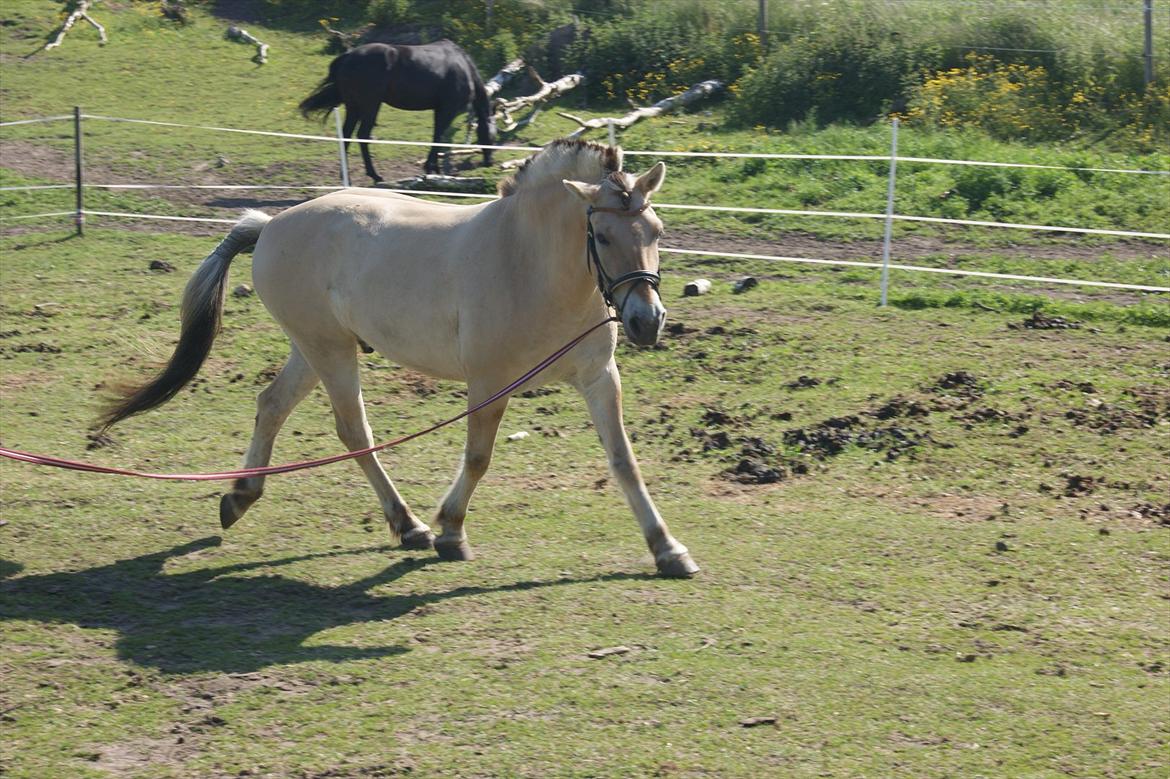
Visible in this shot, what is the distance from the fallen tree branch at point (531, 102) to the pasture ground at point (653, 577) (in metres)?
8.67

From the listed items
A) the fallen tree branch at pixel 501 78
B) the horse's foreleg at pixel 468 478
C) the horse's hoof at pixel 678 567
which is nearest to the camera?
the horse's hoof at pixel 678 567

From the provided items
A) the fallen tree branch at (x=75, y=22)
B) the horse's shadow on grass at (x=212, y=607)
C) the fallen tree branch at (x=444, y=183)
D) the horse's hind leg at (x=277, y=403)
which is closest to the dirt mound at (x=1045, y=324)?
the horse's shadow on grass at (x=212, y=607)

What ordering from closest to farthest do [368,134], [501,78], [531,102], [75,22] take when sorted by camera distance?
[368,134] < [531,102] < [501,78] < [75,22]

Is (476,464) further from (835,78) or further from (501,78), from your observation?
(501,78)

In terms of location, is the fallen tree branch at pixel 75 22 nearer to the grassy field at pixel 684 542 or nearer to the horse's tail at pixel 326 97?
the horse's tail at pixel 326 97

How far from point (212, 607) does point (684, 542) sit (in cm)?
A: 243

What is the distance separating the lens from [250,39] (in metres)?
22.8

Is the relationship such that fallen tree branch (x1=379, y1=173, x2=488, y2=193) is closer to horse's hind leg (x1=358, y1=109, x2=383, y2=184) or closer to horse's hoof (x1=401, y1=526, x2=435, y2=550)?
horse's hind leg (x1=358, y1=109, x2=383, y2=184)

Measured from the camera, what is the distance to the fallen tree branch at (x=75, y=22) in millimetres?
21703

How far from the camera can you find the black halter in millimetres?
5605

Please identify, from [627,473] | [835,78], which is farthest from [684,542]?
[835,78]

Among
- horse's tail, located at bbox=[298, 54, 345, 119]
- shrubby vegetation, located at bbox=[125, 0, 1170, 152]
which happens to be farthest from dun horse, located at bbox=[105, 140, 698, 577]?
shrubby vegetation, located at bbox=[125, 0, 1170, 152]

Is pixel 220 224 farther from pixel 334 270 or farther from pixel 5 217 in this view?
pixel 334 270

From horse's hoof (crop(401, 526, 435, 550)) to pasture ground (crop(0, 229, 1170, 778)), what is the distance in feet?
0.43
